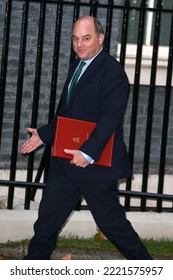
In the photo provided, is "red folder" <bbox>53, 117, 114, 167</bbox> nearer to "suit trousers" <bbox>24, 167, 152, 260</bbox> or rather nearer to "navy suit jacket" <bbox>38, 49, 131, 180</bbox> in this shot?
"navy suit jacket" <bbox>38, 49, 131, 180</bbox>

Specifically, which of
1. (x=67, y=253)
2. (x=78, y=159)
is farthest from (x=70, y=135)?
(x=67, y=253)

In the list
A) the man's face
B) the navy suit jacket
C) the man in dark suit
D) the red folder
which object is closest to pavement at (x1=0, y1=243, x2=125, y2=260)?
the man in dark suit

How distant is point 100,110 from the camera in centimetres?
564

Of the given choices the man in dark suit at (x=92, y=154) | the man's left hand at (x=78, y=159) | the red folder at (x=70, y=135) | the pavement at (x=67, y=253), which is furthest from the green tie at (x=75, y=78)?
the pavement at (x=67, y=253)

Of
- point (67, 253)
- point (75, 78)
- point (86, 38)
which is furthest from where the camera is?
point (67, 253)

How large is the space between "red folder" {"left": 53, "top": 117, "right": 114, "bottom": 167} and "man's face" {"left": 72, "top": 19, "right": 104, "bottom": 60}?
1.45 ft

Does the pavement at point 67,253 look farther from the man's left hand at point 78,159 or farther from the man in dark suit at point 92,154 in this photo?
the man's left hand at point 78,159

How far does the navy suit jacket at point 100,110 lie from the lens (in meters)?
5.56

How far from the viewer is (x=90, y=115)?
5734mm

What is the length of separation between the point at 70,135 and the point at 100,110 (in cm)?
24

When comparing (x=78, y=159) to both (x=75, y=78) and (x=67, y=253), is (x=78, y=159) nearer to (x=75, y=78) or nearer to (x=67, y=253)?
(x=75, y=78)

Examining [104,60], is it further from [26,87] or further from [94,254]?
[26,87]

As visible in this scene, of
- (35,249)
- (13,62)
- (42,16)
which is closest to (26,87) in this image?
(13,62)

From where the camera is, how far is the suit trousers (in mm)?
5844
